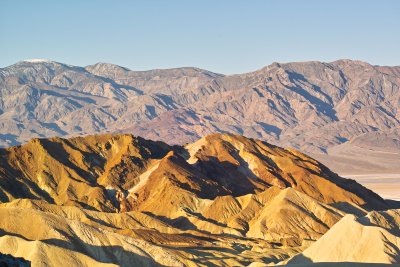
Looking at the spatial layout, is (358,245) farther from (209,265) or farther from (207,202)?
(207,202)

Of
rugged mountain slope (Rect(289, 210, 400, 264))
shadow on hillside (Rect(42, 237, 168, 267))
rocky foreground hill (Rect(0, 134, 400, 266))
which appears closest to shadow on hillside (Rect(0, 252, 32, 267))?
rocky foreground hill (Rect(0, 134, 400, 266))

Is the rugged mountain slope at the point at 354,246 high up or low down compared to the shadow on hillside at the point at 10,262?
down

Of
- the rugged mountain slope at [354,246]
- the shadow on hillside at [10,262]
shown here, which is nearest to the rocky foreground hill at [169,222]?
the rugged mountain slope at [354,246]

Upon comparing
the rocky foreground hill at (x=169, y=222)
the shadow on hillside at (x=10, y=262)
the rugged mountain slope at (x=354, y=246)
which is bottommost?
the rocky foreground hill at (x=169, y=222)

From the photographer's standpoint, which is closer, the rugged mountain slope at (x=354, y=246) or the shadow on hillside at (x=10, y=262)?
the shadow on hillside at (x=10, y=262)

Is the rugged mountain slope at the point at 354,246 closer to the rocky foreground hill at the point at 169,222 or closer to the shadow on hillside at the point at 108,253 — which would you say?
the rocky foreground hill at the point at 169,222

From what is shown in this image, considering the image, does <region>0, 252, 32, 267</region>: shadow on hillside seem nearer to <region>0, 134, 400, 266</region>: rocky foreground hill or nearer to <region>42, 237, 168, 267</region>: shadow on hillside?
<region>0, 134, 400, 266</region>: rocky foreground hill

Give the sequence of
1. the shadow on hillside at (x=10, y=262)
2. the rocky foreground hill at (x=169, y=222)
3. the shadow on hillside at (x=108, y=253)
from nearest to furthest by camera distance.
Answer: the shadow on hillside at (x=10, y=262) → the rocky foreground hill at (x=169, y=222) → the shadow on hillside at (x=108, y=253)

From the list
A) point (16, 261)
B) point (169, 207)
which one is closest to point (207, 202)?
point (169, 207)
